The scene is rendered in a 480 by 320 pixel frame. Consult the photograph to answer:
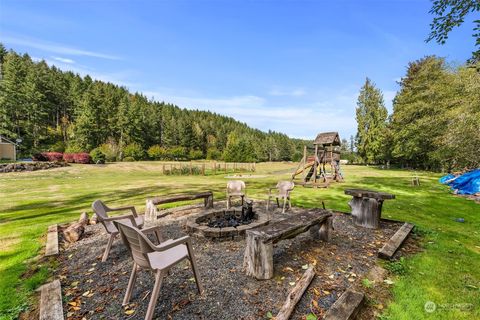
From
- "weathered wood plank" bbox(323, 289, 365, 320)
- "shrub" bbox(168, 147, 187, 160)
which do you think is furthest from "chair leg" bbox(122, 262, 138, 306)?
"shrub" bbox(168, 147, 187, 160)

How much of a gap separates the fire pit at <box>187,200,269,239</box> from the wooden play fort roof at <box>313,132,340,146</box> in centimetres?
975

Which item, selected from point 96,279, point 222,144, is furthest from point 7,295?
point 222,144

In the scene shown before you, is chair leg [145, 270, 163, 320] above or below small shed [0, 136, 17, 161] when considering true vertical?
below

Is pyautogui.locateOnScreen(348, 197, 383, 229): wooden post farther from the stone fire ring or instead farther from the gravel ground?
the stone fire ring

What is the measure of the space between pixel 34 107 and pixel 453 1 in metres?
51.3

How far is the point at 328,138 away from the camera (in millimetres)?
13609

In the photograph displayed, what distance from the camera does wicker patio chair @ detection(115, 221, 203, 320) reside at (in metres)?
2.14

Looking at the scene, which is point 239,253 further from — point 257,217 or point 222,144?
point 222,144

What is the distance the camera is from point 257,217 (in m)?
5.12

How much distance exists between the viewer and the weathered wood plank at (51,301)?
2.30 metres

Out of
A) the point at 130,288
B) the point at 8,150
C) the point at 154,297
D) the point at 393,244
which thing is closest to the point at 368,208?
the point at 393,244

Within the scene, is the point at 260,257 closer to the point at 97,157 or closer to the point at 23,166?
the point at 23,166

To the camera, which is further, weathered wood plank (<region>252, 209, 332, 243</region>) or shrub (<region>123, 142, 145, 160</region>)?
shrub (<region>123, 142, 145, 160</region>)

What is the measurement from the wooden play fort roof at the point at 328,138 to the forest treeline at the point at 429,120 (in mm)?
6448
